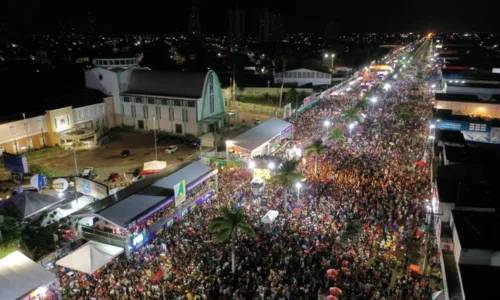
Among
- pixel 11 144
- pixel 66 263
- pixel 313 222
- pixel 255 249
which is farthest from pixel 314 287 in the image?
pixel 11 144

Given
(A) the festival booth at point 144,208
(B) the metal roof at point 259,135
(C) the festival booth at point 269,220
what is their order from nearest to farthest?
(A) the festival booth at point 144,208
(C) the festival booth at point 269,220
(B) the metal roof at point 259,135

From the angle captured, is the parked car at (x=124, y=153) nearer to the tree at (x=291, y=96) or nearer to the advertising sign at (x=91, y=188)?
the advertising sign at (x=91, y=188)

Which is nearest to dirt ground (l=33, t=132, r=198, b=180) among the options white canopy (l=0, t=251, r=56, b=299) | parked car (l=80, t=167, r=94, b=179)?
parked car (l=80, t=167, r=94, b=179)

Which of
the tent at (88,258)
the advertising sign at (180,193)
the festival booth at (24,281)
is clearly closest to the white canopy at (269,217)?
the advertising sign at (180,193)

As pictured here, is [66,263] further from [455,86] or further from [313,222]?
[455,86]

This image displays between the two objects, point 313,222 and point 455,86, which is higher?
point 455,86

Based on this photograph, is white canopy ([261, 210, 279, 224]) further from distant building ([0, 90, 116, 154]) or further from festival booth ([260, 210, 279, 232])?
distant building ([0, 90, 116, 154])
